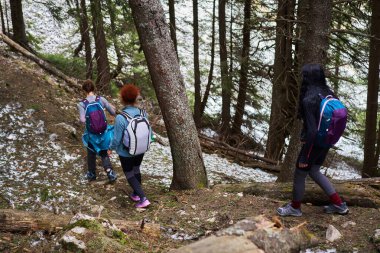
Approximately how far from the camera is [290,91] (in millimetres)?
12797

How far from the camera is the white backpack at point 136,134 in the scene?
5.60 meters

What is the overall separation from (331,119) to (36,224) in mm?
3774

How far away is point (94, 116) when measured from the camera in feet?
21.9

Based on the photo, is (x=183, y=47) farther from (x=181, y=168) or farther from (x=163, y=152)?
(x=181, y=168)

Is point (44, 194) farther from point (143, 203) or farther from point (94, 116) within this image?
point (143, 203)

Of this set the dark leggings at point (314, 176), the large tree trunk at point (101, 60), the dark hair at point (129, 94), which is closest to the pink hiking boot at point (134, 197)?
the dark hair at point (129, 94)

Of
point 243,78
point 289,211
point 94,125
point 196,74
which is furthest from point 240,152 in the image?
point 289,211

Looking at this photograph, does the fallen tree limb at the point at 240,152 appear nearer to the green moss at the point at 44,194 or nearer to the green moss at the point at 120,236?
the green moss at the point at 44,194

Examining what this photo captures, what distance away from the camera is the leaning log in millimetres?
5457

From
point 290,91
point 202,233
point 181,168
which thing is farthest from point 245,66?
point 202,233

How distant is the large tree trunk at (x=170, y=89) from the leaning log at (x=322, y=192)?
26.0 inches

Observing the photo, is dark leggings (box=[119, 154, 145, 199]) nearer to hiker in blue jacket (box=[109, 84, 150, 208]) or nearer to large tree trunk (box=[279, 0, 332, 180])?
hiker in blue jacket (box=[109, 84, 150, 208])

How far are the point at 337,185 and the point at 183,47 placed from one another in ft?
66.4

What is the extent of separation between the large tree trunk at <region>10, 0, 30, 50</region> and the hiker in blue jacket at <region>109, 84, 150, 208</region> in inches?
391
